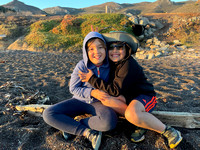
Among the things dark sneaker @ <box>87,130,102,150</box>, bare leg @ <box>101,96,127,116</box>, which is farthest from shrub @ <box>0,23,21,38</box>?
dark sneaker @ <box>87,130,102,150</box>

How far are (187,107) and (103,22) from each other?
47.2 feet

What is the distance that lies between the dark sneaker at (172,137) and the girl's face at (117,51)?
1.12 metres

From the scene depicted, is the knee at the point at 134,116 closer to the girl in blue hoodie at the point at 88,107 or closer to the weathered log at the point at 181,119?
the girl in blue hoodie at the point at 88,107

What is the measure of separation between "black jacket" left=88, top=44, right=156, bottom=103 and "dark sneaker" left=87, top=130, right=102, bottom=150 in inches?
20.9

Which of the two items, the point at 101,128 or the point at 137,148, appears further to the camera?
the point at 101,128

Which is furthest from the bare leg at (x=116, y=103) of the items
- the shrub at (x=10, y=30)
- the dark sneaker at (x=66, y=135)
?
the shrub at (x=10, y=30)

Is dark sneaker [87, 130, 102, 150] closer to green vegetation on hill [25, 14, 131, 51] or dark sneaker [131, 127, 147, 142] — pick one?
dark sneaker [131, 127, 147, 142]

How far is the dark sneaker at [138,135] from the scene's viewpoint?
5.80 ft

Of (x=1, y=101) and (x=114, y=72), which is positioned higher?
(x=114, y=72)

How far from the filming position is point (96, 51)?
201cm

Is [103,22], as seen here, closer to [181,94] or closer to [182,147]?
[181,94]

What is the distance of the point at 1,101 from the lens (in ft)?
8.99

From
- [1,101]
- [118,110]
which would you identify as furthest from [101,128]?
[1,101]

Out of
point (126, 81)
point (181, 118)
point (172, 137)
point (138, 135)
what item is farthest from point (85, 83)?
point (181, 118)
